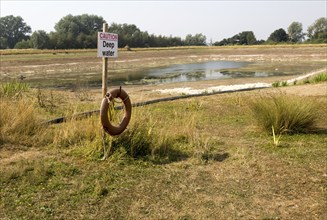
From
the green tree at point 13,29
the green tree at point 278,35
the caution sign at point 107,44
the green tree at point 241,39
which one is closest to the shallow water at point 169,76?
the caution sign at point 107,44

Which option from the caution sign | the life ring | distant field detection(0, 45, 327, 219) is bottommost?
distant field detection(0, 45, 327, 219)

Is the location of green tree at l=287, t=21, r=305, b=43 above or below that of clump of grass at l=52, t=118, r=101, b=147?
above

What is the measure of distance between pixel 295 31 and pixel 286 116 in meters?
102

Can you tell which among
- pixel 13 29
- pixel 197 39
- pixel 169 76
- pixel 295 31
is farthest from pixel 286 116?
pixel 197 39

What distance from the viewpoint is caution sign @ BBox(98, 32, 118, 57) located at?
4.72 metres

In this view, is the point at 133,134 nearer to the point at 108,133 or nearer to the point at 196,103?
the point at 108,133

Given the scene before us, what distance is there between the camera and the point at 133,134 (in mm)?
5023

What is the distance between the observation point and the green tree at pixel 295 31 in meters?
98.8

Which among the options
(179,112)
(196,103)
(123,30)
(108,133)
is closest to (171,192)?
(108,133)

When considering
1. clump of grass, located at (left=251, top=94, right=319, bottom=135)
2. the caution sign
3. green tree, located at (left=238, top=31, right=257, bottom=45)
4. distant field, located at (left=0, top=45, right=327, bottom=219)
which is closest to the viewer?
distant field, located at (left=0, top=45, right=327, bottom=219)

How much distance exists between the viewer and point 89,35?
67.4 m

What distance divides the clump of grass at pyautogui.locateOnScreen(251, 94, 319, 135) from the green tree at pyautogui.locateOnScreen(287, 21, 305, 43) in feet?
324

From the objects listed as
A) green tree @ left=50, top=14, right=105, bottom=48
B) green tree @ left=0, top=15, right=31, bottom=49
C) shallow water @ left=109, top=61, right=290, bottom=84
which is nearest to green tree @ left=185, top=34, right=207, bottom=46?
green tree @ left=50, top=14, right=105, bottom=48

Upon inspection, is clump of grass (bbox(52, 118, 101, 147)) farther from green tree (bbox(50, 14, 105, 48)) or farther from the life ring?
green tree (bbox(50, 14, 105, 48))
